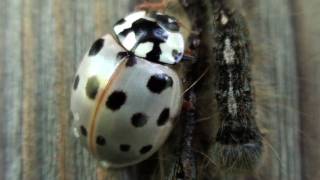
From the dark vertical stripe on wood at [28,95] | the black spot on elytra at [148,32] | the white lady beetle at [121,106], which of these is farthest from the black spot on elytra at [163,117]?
the dark vertical stripe on wood at [28,95]

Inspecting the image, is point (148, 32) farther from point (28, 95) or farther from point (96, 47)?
point (28, 95)

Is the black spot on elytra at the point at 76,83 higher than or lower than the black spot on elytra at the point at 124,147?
higher

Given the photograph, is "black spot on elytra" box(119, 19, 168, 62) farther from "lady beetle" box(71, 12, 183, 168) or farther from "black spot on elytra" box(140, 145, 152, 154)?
"black spot on elytra" box(140, 145, 152, 154)

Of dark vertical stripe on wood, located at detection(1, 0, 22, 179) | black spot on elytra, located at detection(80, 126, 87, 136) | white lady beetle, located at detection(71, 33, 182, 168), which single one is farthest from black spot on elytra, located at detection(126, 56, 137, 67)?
dark vertical stripe on wood, located at detection(1, 0, 22, 179)

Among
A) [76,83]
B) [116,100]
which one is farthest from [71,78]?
[116,100]

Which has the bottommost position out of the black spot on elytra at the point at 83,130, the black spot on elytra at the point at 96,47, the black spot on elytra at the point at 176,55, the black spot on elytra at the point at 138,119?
the black spot on elytra at the point at 83,130

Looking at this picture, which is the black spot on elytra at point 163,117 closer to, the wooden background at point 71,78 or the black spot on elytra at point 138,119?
the black spot on elytra at point 138,119

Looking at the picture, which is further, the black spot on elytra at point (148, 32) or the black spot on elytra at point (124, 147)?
the black spot on elytra at point (148, 32)

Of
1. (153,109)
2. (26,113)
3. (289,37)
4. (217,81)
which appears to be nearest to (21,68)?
(26,113)
